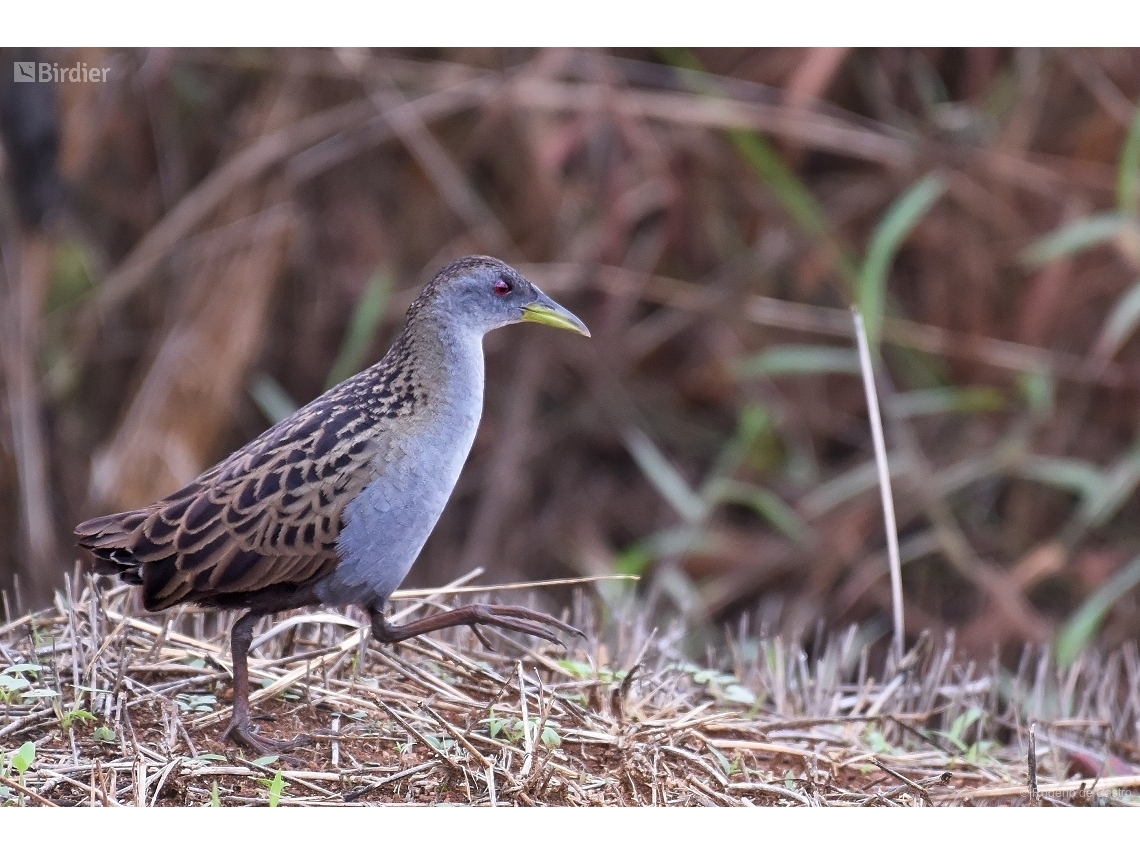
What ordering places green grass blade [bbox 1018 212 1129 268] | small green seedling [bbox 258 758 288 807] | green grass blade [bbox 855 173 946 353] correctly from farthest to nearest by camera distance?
green grass blade [bbox 1018 212 1129 268]
green grass blade [bbox 855 173 946 353]
small green seedling [bbox 258 758 288 807]

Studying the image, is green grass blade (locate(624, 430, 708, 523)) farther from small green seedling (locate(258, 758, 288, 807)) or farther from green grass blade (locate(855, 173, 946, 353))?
small green seedling (locate(258, 758, 288, 807))

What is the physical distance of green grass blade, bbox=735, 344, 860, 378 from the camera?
5.01 metres

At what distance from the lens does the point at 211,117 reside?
5219 mm

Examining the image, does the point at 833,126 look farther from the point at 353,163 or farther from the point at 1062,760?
the point at 1062,760

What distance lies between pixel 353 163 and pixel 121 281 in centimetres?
95

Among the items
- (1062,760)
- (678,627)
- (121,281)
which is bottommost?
(1062,760)

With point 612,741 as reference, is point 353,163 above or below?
above

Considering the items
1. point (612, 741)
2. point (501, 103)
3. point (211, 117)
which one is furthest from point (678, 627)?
point (211, 117)

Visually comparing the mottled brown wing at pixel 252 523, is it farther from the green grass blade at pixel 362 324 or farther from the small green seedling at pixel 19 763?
the green grass blade at pixel 362 324

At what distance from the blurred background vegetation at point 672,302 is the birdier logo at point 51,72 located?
30.9 inches

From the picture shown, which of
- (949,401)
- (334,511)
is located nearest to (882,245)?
(949,401)

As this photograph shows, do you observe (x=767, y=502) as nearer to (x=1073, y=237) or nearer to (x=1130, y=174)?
(x=1073, y=237)

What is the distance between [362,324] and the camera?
4.73m

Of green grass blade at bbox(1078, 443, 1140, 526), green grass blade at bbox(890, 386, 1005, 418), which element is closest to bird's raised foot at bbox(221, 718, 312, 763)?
green grass blade at bbox(890, 386, 1005, 418)
